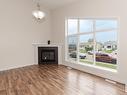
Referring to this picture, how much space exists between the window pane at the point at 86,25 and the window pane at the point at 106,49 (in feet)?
1.84

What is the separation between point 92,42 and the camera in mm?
5359

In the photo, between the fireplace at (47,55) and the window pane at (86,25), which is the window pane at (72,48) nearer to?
the window pane at (86,25)

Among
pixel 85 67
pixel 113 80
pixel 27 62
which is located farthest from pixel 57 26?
pixel 113 80

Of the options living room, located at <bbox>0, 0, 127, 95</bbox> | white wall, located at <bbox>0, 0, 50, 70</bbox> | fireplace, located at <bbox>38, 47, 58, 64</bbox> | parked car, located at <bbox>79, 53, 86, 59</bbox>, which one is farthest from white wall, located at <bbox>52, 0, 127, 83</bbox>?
white wall, located at <bbox>0, 0, 50, 70</bbox>

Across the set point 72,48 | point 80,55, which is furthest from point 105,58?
point 72,48

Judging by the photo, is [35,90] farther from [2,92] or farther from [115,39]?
[115,39]

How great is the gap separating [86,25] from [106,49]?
4.74ft

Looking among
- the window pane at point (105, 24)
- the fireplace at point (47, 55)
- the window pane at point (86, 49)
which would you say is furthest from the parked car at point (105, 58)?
the fireplace at point (47, 55)

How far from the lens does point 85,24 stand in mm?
5730

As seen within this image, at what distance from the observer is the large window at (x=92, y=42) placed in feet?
15.2

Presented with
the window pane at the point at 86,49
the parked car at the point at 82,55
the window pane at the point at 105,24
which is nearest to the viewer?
the window pane at the point at 105,24

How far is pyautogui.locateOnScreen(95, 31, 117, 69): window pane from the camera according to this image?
4559mm

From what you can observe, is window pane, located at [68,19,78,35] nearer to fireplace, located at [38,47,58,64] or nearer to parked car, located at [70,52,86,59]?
parked car, located at [70,52,86,59]

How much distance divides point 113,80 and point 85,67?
1381 millimetres
